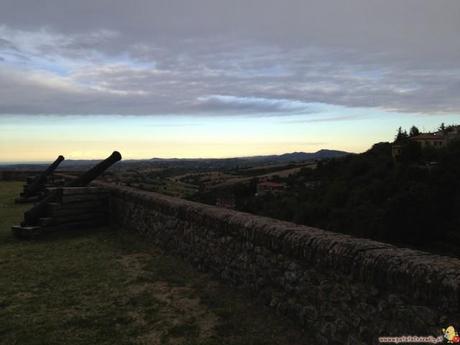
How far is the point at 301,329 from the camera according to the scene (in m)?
3.75

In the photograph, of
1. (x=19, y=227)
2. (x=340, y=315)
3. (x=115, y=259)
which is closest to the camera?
(x=340, y=315)

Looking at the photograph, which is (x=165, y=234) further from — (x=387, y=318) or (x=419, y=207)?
(x=419, y=207)

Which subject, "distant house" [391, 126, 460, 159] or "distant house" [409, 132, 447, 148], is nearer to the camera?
"distant house" [391, 126, 460, 159]

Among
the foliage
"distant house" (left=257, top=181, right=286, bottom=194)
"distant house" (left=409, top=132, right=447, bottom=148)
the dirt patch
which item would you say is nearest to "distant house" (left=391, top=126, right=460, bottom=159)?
"distant house" (left=409, top=132, right=447, bottom=148)

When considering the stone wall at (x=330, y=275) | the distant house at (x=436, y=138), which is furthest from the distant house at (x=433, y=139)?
the stone wall at (x=330, y=275)

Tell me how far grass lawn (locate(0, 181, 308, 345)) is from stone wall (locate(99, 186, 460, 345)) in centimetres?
22

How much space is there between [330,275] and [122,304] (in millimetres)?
2384

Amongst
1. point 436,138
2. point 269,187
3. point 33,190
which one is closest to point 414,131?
point 436,138

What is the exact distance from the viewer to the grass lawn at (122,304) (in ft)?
12.5

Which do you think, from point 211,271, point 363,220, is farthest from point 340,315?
point 363,220

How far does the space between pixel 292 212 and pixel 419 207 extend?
12.6 metres

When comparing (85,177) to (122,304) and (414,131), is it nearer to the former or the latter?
(122,304)

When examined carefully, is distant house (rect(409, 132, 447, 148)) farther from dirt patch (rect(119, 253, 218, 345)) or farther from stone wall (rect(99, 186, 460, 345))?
dirt patch (rect(119, 253, 218, 345))

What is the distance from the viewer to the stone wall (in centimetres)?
258
